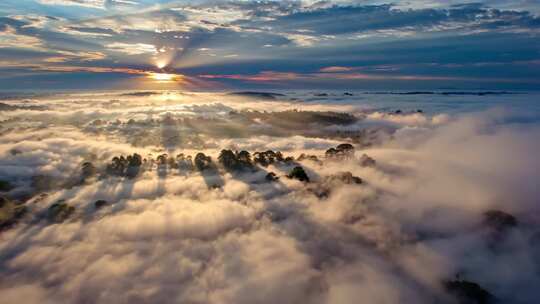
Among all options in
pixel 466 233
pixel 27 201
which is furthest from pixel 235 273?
pixel 27 201

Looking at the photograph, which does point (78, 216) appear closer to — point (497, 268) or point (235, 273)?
point (235, 273)

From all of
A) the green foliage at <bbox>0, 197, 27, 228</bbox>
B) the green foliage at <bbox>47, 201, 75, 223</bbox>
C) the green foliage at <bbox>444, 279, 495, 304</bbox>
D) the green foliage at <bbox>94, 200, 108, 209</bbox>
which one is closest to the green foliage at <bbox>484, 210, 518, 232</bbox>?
the green foliage at <bbox>444, 279, 495, 304</bbox>

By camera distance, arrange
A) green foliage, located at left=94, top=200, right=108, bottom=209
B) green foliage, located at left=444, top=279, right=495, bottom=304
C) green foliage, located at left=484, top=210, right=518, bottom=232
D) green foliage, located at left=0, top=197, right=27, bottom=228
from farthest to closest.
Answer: green foliage, located at left=94, top=200, right=108, bottom=209, green foliage, located at left=484, top=210, right=518, bottom=232, green foliage, located at left=0, top=197, right=27, bottom=228, green foliage, located at left=444, top=279, right=495, bottom=304

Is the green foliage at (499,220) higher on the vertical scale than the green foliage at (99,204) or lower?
lower

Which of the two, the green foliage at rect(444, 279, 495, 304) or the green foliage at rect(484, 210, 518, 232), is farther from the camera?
the green foliage at rect(484, 210, 518, 232)

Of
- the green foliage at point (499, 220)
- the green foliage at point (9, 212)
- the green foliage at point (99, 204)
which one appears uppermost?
the green foliage at point (99, 204)

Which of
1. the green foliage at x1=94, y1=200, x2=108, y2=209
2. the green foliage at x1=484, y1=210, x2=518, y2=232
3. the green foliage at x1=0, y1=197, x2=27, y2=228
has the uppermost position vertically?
the green foliage at x1=94, y1=200, x2=108, y2=209

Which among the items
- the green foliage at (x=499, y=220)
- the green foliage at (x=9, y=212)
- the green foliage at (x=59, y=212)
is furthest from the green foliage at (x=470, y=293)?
the green foliage at (x=9, y=212)

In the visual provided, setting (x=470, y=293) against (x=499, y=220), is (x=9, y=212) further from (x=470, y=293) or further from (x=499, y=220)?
(x=499, y=220)

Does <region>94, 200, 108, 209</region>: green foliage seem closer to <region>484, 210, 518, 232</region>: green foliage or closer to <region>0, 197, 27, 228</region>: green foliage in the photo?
<region>0, 197, 27, 228</region>: green foliage

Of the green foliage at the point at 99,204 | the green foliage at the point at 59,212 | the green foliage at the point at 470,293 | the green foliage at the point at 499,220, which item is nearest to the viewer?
the green foliage at the point at 470,293

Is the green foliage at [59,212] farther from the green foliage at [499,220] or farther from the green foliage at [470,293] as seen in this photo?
the green foliage at [499,220]
